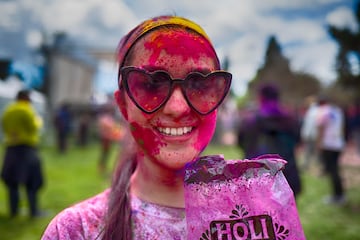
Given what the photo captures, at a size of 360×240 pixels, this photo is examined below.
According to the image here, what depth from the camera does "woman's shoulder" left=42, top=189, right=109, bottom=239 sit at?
889mm

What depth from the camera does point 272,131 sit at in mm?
3244

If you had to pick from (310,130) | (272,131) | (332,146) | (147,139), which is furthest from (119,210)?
(310,130)

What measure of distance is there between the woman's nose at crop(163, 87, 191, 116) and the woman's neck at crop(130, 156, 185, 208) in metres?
0.17

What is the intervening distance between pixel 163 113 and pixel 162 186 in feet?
0.70

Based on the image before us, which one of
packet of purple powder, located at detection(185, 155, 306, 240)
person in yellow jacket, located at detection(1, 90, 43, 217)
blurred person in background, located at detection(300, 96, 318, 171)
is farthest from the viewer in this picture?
blurred person in background, located at detection(300, 96, 318, 171)

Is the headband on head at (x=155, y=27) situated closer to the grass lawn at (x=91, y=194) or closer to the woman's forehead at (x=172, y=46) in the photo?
the woman's forehead at (x=172, y=46)

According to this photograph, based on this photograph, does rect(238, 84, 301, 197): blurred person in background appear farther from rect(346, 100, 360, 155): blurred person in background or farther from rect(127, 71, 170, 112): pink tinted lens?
rect(346, 100, 360, 155): blurred person in background

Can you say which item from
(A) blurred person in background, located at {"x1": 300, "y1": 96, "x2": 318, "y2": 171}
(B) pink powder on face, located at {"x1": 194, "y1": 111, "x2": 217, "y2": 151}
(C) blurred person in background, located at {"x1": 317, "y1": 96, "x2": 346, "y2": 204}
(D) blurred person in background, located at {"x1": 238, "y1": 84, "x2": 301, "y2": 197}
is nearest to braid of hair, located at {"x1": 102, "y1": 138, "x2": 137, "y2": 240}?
(B) pink powder on face, located at {"x1": 194, "y1": 111, "x2": 217, "y2": 151}

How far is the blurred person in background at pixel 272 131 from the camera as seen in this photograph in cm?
319

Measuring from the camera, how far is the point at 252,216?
75 centimetres

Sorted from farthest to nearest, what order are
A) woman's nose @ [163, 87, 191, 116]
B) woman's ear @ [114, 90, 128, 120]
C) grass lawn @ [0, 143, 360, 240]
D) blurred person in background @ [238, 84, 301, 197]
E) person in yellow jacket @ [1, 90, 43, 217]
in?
person in yellow jacket @ [1, 90, 43, 217] → grass lawn @ [0, 143, 360, 240] → blurred person in background @ [238, 84, 301, 197] → woman's ear @ [114, 90, 128, 120] → woman's nose @ [163, 87, 191, 116]

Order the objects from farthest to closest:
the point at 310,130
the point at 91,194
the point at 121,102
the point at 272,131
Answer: the point at 310,130
the point at 91,194
the point at 272,131
the point at 121,102

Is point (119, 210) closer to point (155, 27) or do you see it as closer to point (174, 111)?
point (174, 111)

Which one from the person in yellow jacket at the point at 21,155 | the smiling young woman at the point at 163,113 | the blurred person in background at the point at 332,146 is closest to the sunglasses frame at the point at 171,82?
the smiling young woman at the point at 163,113
